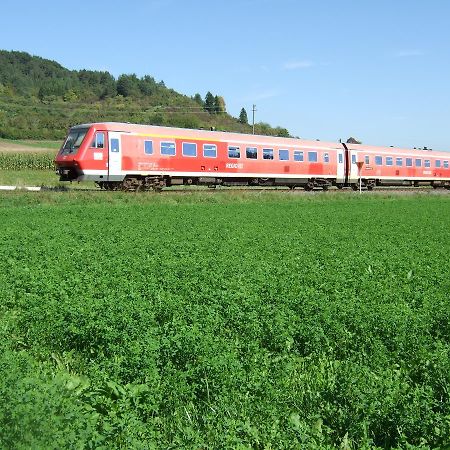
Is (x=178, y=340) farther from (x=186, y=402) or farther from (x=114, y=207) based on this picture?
(x=114, y=207)

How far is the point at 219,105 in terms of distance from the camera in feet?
429

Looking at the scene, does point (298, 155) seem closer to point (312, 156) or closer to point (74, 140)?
point (312, 156)

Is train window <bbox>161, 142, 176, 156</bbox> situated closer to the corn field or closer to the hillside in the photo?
the corn field

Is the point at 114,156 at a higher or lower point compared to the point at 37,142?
lower

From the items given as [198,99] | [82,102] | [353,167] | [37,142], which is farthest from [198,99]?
[353,167]

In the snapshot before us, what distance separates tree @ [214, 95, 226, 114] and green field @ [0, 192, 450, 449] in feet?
390

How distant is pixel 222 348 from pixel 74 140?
69.1ft

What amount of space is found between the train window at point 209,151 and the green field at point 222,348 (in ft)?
53.1

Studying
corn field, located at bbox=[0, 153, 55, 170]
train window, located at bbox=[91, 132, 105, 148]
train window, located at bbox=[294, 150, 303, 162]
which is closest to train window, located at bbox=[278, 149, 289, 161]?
train window, located at bbox=[294, 150, 303, 162]

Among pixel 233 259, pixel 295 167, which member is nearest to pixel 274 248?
pixel 233 259

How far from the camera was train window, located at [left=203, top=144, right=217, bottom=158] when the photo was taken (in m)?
27.5

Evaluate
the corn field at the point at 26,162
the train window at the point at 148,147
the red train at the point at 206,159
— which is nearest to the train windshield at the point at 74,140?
the red train at the point at 206,159

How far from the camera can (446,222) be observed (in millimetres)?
19938

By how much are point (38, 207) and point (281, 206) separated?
1137 centimetres
